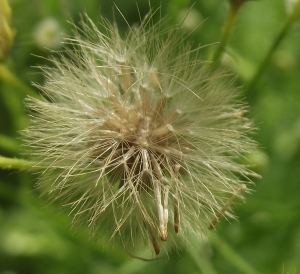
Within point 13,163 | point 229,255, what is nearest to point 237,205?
point 229,255

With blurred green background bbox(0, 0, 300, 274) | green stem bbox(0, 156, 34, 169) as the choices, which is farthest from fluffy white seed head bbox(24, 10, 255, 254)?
blurred green background bbox(0, 0, 300, 274)

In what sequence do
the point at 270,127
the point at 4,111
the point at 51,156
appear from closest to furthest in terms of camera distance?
1. the point at 51,156
2. the point at 270,127
3. the point at 4,111

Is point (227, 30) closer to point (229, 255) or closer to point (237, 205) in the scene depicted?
point (237, 205)

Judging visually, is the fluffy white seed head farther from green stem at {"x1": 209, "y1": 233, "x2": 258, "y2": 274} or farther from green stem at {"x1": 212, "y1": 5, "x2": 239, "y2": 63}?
green stem at {"x1": 209, "y1": 233, "x2": 258, "y2": 274}

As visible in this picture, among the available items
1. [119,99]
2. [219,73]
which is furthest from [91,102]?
[219,73]

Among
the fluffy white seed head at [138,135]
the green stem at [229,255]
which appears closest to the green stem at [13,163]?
the fluffy white seed head at [138,135]

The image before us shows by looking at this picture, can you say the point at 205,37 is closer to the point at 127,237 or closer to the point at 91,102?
the point at 91,102

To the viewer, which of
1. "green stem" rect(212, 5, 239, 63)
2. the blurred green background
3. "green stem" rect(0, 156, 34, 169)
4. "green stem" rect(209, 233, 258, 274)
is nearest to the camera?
"green stem" rect(0, 156, 34, 169)

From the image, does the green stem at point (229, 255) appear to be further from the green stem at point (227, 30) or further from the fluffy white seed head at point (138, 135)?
the green stem at point (227, 30)
